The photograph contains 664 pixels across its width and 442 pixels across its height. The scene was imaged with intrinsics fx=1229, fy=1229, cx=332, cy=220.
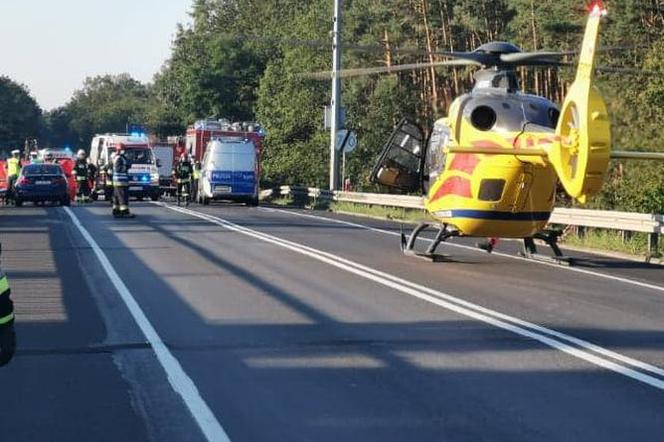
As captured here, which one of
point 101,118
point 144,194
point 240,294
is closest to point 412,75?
point 144,194

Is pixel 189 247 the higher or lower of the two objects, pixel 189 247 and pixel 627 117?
the lower

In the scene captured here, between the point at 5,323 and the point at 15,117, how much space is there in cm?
13953

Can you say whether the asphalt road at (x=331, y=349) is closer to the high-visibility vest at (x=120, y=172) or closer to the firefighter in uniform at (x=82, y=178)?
the high-visibility vest at (x=120, y=172)

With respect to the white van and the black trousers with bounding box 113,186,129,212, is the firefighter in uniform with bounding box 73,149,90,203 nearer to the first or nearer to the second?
the white van

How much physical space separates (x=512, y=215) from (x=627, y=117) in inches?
761

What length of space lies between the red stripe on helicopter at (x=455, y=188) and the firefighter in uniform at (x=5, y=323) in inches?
496

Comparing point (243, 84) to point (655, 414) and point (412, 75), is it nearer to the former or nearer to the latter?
point (412, 75)

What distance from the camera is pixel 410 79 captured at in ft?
240

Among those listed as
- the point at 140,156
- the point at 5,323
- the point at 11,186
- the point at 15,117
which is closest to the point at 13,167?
the point at 11,186

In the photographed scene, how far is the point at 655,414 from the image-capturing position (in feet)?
26.4

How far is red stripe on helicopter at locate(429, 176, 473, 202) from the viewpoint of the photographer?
733 inches

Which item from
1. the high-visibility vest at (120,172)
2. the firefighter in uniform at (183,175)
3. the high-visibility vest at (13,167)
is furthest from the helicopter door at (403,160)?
the high-visibility vest at (13,167)

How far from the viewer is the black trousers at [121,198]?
31.1m

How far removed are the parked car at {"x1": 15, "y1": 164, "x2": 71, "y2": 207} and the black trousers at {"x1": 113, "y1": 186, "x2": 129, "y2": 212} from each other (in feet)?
31.8
